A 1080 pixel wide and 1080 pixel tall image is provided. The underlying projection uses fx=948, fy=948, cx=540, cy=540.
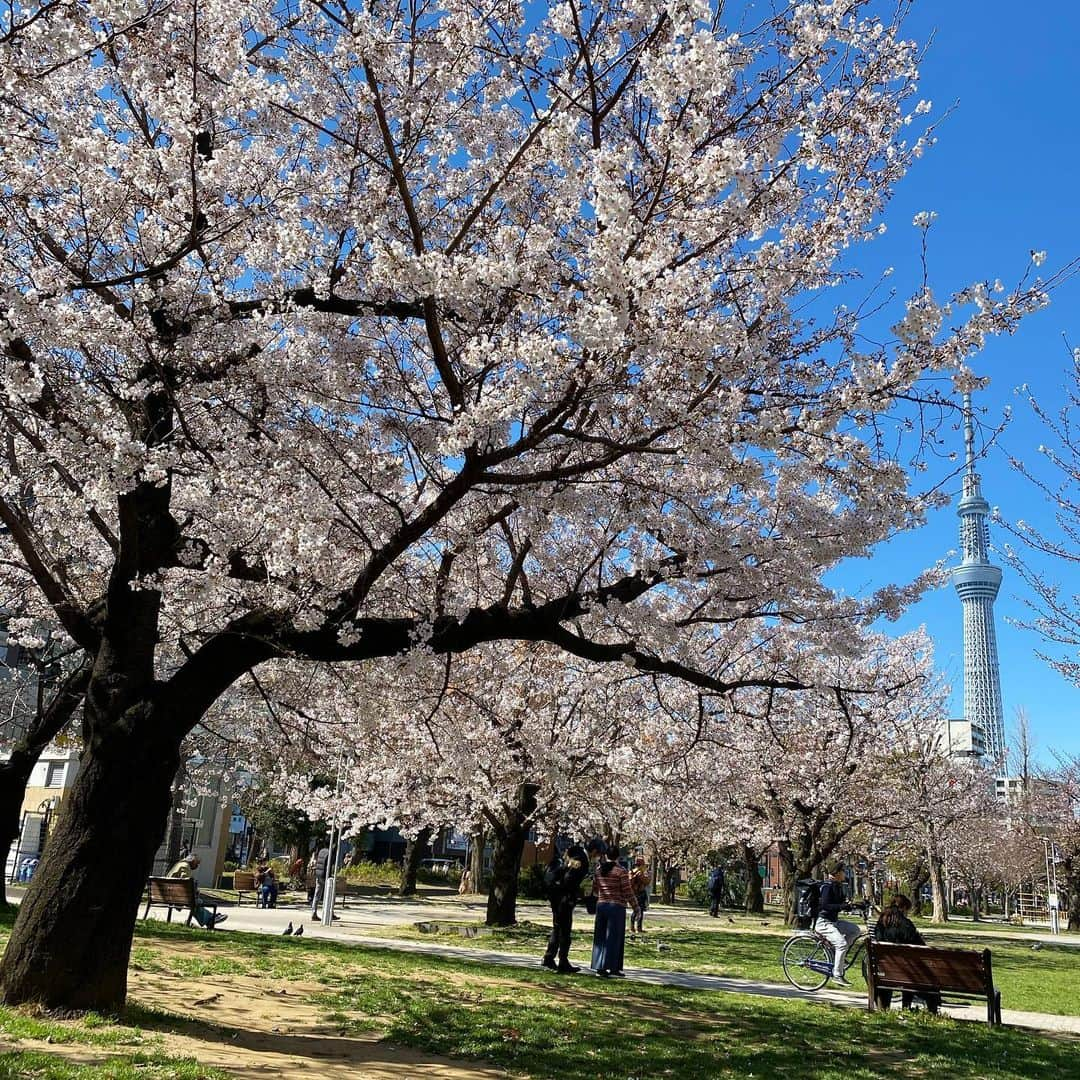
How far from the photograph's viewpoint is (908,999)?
34.9ft

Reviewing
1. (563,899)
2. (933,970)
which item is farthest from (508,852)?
(933,970)

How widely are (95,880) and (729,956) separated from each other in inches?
519

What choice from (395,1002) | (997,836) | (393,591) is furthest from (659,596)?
(997,836)

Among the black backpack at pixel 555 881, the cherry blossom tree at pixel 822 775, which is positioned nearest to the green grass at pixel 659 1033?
the black backpack at pixel 555 881

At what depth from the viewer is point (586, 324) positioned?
5195 mm

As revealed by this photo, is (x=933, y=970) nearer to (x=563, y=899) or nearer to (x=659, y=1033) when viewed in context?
(x=659, y=1033)

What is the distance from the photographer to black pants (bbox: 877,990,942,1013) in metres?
10.1

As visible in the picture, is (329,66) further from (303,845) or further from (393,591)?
(303,845)

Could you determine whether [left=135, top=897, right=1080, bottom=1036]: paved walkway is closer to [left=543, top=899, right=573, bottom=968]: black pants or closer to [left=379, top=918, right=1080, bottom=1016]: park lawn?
[left=543, top=899, right=573, bottom=968]: black pants

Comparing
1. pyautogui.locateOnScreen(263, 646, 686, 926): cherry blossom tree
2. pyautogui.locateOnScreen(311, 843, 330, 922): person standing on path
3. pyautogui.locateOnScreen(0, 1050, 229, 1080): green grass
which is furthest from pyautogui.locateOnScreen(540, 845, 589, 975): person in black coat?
pyautogui.locateOnScreen(311, 843, 330, 922): person standing on path

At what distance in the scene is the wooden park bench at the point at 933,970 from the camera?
976 cm

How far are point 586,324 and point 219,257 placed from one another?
164 inches

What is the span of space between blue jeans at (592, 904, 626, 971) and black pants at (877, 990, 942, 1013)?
3198mm

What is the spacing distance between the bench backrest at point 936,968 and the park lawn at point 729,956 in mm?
3186
